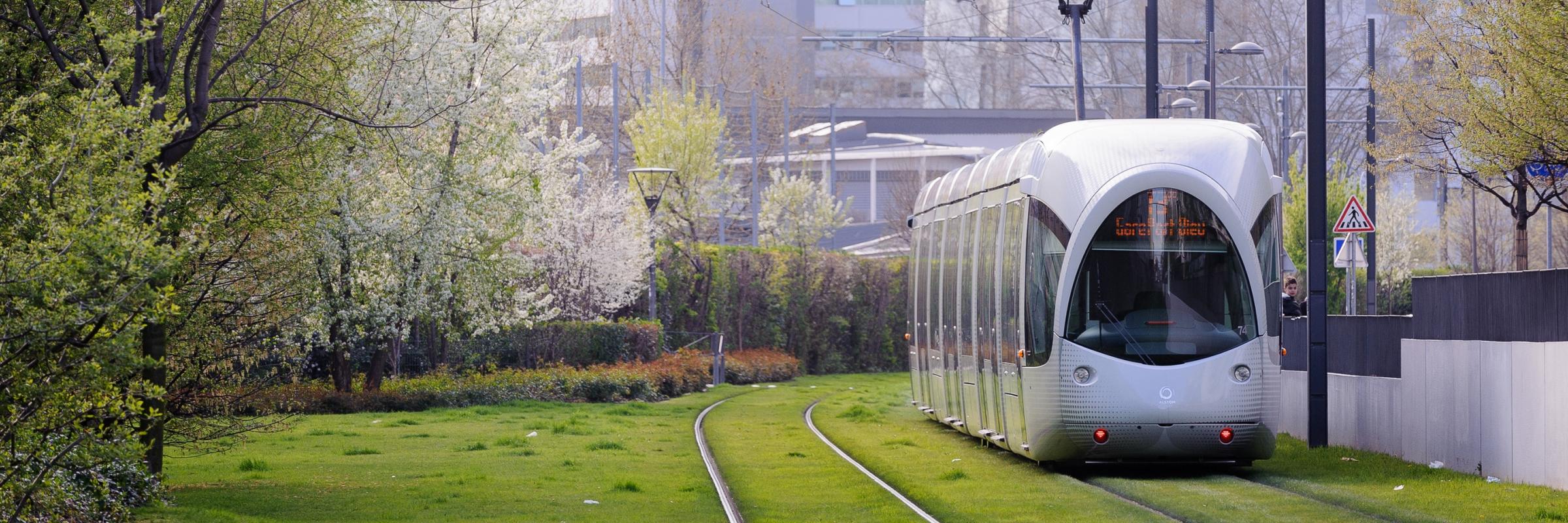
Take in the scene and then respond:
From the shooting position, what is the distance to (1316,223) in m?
17.5

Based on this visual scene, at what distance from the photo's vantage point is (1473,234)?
55531 mm

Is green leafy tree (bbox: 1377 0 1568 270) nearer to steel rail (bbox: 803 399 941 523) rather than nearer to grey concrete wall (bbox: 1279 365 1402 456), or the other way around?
grey concrete wall (bbox: 1279 365 1402 456)

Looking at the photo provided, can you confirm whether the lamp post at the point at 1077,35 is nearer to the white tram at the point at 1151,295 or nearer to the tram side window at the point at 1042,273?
the white tram at the point at 1151,295

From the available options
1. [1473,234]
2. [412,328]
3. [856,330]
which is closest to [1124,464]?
[412,328]

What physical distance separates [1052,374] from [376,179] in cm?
1452

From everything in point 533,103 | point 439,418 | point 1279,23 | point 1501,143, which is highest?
point 1279,23

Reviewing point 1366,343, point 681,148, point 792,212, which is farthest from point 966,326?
point 792,212

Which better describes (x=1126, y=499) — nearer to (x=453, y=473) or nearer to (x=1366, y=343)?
(x=1366, y=343)

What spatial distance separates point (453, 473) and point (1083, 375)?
20.6 ft

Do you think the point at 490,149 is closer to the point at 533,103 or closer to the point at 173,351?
the point at 533,103

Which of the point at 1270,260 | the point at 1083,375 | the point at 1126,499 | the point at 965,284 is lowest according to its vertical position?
the point at 1126,499

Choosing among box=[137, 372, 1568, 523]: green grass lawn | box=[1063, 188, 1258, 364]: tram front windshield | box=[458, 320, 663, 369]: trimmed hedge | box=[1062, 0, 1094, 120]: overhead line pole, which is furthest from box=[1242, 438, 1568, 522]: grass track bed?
box=[458, 320, 663, 369]: trimmed hedge

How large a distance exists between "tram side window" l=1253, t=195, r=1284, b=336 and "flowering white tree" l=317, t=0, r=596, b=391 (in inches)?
490

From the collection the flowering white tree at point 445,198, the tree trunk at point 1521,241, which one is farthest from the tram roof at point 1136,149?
the flowering white tree at point 445,198
